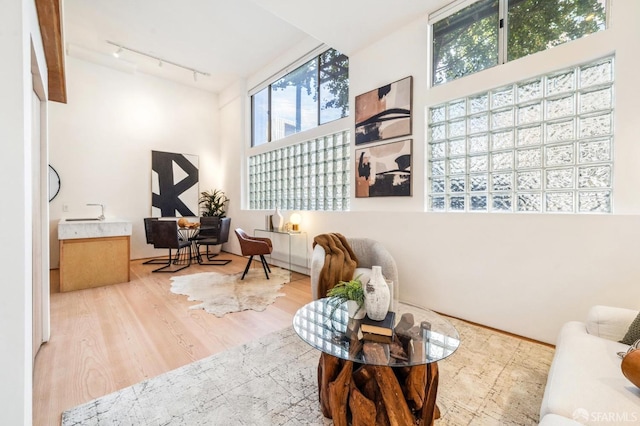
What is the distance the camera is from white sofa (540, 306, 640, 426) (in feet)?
3.01

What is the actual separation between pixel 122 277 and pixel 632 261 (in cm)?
Answer: 544

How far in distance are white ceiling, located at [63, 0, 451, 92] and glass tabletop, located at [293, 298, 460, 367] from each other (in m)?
2.97

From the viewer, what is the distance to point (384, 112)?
3.29 metres

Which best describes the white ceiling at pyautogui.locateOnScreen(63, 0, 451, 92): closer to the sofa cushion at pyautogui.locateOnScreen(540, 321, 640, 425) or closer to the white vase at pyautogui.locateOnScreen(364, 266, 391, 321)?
the white vase at pyautogui.locateOnScreen(364, 266, 391, 321)

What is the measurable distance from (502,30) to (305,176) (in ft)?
9.89

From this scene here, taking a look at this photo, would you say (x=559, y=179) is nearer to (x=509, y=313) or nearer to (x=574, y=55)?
(x=574, y=55)

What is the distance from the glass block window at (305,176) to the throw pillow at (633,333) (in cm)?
289

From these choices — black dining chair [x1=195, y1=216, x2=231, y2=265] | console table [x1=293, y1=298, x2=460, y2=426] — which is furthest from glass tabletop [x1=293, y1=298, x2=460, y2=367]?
black dining chair [x1=195, y1=216, x2=231, y2=265]

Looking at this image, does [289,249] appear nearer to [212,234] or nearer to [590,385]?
[212,234]

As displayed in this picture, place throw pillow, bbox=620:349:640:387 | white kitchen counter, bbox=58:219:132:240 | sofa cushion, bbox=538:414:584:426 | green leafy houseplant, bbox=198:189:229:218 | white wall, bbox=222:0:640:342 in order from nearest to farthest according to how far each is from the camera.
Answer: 1. sofa cushion, bbox=538:414:584:426
2. throw pillow, bbox=620:349:640:387
3. white wall, bbox=222:0:640:342
4. white kitchen counter, bbox=58:219:132:240
5. green leafy houseplant, bbox=198:189:229:218

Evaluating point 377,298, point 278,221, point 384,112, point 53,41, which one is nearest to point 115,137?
point 278,221

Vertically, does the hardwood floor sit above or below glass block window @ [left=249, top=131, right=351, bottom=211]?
below

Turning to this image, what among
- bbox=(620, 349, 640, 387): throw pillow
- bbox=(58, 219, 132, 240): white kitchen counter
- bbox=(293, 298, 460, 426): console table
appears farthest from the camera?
bbox=(58, 219, 132, 240): white kitchen counter

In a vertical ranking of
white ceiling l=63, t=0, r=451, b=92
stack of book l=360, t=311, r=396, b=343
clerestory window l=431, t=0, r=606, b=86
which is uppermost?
white ceiling l=63, t=0, r=451, b=92
